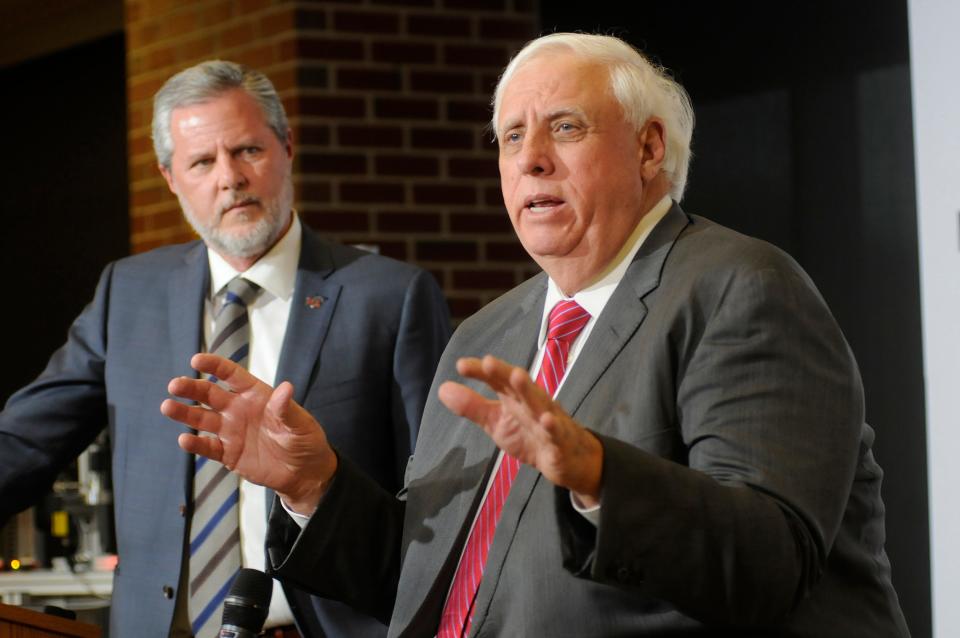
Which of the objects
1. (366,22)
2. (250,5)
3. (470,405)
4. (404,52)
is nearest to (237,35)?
(250,5)

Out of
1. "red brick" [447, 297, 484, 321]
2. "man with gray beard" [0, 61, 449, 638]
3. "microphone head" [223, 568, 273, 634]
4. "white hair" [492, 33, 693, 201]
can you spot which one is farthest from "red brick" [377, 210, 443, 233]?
"microphone head" [223, 568, 273, 634]

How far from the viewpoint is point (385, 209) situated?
Answer: 4246mm

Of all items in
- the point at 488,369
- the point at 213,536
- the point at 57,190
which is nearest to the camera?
the point at 488,369

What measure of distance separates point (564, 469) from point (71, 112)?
23.4 feet

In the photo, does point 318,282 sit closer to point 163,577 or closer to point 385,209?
point 163,577

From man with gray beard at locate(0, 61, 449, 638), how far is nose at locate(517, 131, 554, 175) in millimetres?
809

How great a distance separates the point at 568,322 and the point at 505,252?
2434 millimetres

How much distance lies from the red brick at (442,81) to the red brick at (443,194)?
12.3 inches

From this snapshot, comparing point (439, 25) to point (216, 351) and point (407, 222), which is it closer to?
point (407, 222)

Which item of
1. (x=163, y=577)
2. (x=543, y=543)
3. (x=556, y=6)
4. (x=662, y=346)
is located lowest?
(x=163, y=577)

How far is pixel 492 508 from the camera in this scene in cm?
192

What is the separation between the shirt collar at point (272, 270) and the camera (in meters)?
2.79

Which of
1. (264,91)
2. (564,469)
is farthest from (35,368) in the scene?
(564,469)

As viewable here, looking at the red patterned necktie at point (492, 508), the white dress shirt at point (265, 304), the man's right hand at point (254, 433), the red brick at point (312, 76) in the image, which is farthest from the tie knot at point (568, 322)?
the red brick at point (312, 76)
